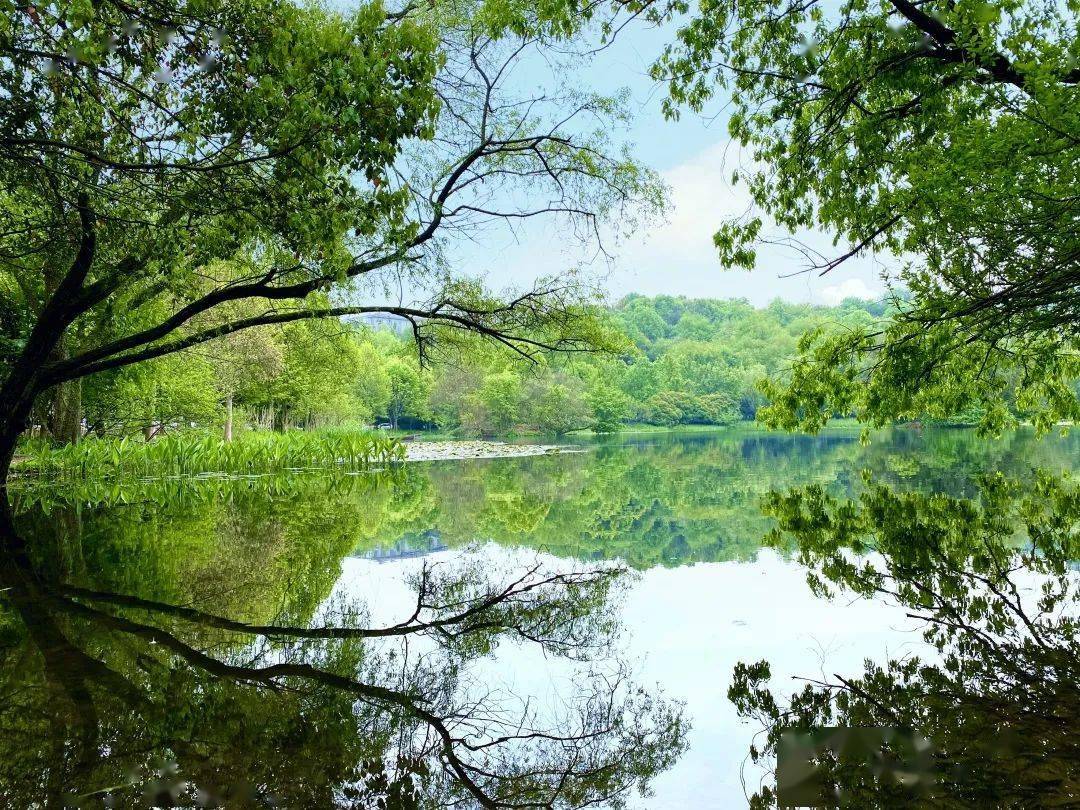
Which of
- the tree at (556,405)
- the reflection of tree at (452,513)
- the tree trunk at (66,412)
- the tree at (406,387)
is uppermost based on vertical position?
the tree at (406,387)

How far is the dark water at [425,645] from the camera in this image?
8.13 ft

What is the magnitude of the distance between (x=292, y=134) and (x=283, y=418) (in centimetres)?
3619

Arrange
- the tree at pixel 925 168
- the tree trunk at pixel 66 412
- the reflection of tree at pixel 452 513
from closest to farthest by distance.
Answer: the tree at pixel 925 168 → the reflection of tree at pixel 452 513 → the tree trunk at pixel 66 412

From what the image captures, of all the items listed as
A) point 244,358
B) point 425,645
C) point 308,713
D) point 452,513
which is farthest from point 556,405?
point 308,713

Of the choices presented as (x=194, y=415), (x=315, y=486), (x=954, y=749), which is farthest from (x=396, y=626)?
(x=194, y=415)

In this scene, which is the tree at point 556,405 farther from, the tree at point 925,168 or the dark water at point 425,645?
the dark water at point 425,645

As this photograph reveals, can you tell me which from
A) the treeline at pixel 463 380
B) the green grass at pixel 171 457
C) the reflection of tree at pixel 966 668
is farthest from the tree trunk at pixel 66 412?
the reflection of tree at pixel 966 668

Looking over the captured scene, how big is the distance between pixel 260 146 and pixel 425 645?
17.4ft

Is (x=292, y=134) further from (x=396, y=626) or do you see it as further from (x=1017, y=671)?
(x=1017, y=671)

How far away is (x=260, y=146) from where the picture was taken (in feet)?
22.6

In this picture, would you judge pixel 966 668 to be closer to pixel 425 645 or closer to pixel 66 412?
pixel 425 645

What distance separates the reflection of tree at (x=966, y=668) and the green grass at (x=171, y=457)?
12613mm

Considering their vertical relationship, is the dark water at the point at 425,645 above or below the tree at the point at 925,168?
below

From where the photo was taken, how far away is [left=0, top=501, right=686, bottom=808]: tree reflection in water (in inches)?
93.2
